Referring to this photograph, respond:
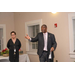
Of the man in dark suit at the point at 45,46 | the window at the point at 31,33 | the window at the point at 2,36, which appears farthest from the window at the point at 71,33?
the window at the point at 2,36

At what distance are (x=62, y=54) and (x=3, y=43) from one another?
299cm

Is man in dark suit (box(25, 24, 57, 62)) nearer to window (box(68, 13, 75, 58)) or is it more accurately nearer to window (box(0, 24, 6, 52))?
window (box(68, 13, 75, 58))

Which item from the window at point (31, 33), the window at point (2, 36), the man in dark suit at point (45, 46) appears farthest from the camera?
the window at point (2, 36)

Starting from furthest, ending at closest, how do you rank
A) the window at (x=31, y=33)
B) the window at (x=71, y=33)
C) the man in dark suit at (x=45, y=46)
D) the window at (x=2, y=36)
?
the window at (x=2, y=36) < the window at (x=31, y=33) < the window at (x=71, y=33) < the man in dark suit at (x=45, y=46)

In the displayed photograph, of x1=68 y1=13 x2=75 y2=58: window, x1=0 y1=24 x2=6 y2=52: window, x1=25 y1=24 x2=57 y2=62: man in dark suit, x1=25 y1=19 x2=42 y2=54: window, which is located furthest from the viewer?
x1=0 y1=24 x2=6 y2=52: window

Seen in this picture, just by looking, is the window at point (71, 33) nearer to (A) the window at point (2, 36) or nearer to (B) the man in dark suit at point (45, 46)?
(B) the man in dark suit at point (45, 46)

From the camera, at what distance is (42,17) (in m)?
4.51

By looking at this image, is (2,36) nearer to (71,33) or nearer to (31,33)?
(31,33)

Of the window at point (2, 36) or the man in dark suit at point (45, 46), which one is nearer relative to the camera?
the man in dark suit at point (45, 46)

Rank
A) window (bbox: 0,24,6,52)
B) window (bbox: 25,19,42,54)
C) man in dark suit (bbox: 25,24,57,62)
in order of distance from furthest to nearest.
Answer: window (bbox: 0,24,6,52) → window (bbox: 25,19,42,54) → man in dark suit (bbox: 25,24,57,62)

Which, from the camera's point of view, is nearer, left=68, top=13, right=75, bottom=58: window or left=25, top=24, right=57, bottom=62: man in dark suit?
left=25, top=24, right=57, bottom=62: man in dark suit

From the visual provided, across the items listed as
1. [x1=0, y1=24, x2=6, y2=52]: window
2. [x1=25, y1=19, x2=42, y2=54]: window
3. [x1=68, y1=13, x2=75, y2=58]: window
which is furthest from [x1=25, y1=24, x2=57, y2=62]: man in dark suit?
[x1=0, y1=24, x2=6, y2=52]: window

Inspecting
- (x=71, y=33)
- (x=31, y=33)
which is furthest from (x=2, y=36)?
(x=71, y=33)
